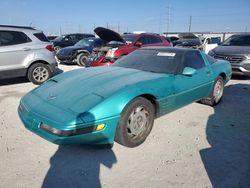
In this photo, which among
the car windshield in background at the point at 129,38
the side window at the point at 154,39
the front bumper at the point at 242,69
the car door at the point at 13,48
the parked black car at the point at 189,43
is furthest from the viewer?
the parked black car at the point at 189,43

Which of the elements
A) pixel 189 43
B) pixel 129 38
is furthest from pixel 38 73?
pixel 189 43

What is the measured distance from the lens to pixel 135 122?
323cm

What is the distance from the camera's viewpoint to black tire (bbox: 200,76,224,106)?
16.1 feet

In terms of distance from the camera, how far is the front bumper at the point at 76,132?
2686 mm

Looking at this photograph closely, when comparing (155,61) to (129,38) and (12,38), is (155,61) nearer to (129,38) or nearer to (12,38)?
(12,38)

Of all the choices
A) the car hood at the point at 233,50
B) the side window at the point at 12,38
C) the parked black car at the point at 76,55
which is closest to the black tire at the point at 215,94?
the car hood at the point at 233,50

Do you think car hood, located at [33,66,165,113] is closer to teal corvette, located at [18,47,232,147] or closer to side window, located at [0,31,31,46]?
teal corvette, located at [18,47,232,147]

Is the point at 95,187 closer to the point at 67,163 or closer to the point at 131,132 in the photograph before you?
the point at 67,163

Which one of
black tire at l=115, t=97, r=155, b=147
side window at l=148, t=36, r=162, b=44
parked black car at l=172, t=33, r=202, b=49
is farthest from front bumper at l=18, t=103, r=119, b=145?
parked black car at l=172, t=33, r=202, b=49

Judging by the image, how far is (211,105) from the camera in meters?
5.06

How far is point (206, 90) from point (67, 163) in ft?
9.98

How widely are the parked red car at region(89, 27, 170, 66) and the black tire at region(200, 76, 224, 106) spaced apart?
3.72m

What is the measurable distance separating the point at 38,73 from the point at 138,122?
4.91 metres

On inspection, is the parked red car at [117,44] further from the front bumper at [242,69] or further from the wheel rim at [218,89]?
the wheel rim at [218,89]
